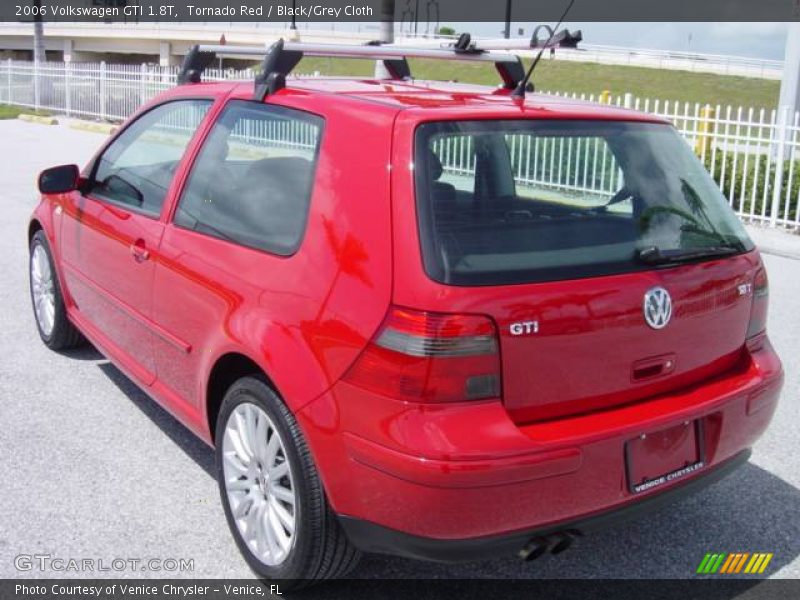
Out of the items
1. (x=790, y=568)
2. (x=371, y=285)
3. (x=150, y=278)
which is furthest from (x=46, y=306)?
(x=790, y=568)

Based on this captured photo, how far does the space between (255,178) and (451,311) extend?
115 cm

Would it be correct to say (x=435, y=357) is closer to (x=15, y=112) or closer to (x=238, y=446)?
(x=238, y=446)

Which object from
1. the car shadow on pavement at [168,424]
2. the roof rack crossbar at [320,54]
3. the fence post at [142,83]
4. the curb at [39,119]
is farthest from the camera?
the curb at [39,119]

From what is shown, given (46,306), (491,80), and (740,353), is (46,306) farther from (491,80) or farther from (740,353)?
(491,80)

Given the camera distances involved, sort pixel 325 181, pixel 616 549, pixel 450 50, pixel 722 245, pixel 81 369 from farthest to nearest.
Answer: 1. pixel 81 369
2. pixel 450 50
3. pixel 616 549
4. pixel 722 245
5. pixel 325 181

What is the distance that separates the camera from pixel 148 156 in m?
4.20

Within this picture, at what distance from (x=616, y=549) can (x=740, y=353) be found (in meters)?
0.86

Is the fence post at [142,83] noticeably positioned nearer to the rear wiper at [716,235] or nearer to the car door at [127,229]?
the car door at [127,229]

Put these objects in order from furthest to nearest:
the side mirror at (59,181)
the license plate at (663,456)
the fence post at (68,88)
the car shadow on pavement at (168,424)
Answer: the fence post at (68,88), the side mirror at (59,181), the car shadow on pavement at (168,424), the license plate at (663,456)

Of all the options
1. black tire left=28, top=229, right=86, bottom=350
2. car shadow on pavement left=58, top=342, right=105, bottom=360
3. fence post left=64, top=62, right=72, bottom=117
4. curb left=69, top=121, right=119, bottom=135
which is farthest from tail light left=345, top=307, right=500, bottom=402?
fence post left=64, top=62, right=72, bottom=117

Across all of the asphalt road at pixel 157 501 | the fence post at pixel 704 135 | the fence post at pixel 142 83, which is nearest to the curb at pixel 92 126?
the fence post at pixel 142 83

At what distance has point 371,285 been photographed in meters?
2.54

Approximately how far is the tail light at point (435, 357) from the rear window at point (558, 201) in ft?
0.43

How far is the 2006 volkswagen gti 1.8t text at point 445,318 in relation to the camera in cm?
247
